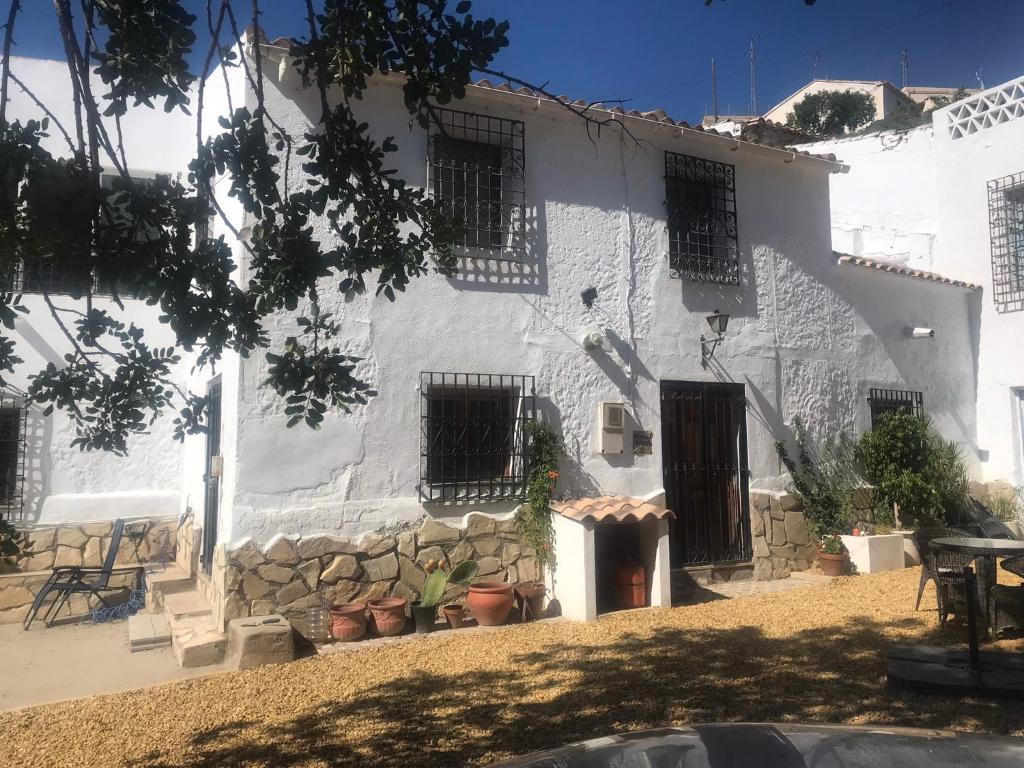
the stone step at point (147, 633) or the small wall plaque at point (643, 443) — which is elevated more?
the small wall plaque at point (643, 443)

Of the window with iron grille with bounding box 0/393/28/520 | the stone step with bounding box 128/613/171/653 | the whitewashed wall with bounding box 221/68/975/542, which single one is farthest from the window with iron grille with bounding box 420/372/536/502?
the window with iron grille with bounding box 0/393/28/520

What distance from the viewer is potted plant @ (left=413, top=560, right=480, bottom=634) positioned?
6824 millimetres

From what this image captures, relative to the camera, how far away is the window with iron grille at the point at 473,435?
291 inches

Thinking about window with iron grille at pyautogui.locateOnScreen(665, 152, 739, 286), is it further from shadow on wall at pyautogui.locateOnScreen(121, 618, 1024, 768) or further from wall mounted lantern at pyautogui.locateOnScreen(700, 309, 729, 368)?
shadow on wall at pyautogui.locateOnScreen(121, 618, 1024, 768)

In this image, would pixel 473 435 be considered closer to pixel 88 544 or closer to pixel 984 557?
pixel 984 557

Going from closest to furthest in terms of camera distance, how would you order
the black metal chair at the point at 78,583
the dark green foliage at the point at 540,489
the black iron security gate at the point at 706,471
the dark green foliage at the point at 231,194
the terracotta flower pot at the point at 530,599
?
the dark green foliage at the point at 231,194
the terracotta flower pot at the point at 530,599
the dark green foliage at the point at 540,489
the black metal chair at the point at 78,583
the black iron security gate at the point at 706,471

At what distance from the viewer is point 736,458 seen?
29.9 ft

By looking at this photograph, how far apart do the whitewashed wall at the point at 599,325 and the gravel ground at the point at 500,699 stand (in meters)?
1.61

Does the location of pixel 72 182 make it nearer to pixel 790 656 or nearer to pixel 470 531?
pixel 470 531

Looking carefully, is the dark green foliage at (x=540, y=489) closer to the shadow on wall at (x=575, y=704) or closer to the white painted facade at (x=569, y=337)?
the white painted facade at (x=569, y=337)

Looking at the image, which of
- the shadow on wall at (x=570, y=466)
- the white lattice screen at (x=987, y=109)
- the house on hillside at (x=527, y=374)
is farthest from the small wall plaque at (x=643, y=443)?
the white lattice screen at (x=987, y=109)

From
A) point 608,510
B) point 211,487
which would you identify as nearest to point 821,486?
point 608,510

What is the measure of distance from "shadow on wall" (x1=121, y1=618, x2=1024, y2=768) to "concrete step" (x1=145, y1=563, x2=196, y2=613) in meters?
3.20

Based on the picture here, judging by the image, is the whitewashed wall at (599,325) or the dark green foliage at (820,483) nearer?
the whitewashed wall at (599,325)
